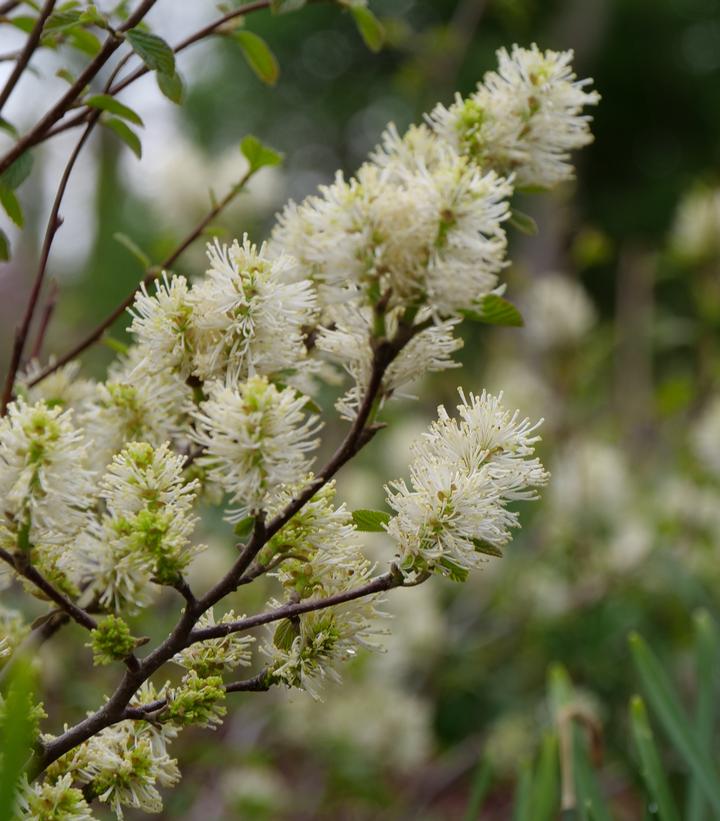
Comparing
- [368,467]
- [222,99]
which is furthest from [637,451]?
[222,99]

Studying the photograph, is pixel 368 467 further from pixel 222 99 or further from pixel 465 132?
pixel 222 99

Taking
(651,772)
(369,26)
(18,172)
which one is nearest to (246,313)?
(18,172)

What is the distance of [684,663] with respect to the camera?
71.9 inches

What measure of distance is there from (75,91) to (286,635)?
1.31 feet

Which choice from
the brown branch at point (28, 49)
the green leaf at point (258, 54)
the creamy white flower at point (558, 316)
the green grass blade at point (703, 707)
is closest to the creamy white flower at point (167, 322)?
the brown branch at point (28, 49)

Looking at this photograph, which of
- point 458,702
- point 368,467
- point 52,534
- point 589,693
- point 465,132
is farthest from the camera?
point 368,467

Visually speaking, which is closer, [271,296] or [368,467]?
[271,296]

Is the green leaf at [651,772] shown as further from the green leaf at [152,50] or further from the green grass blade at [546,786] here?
the green leaf at [152,50]

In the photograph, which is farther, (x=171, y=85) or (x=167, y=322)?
(x=171, y=85)

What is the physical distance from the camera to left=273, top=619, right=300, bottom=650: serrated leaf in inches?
20.5

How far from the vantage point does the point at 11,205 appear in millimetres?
638

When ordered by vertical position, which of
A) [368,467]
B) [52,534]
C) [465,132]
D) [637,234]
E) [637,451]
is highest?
[637,234]

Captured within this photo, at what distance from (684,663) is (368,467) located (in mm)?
1085

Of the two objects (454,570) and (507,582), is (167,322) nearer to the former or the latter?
(454,570)
